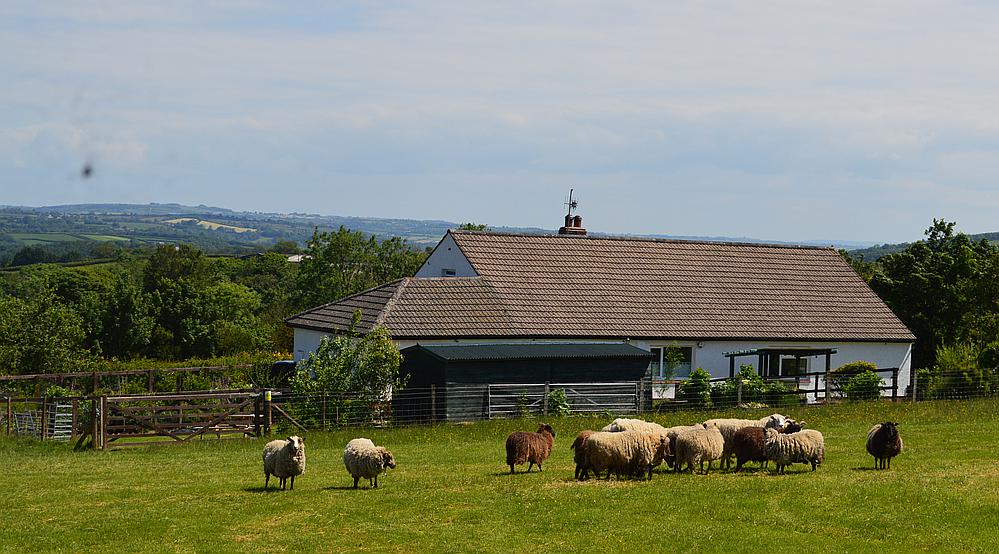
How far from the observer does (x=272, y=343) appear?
63.8 metres

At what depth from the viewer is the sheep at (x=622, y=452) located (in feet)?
62.1

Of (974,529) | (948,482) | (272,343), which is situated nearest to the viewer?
(974,529)

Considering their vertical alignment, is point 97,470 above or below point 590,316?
below

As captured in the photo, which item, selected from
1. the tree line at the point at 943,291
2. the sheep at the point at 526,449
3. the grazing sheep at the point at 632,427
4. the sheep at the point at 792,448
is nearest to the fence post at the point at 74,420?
the sheep at the point at 526,449

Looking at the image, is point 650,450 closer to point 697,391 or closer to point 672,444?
point 672,444

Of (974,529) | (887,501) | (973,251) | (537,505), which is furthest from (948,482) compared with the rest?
(973,251)

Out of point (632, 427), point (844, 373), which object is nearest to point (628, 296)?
point (844, 373)

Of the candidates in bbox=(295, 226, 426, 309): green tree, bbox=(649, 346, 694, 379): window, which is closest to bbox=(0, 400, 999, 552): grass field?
bbox=(649, 346, 694, 379): window

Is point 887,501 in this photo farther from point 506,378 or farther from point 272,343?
point 272,343

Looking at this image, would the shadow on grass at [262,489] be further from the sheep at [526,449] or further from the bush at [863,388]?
the bush at [863,388]

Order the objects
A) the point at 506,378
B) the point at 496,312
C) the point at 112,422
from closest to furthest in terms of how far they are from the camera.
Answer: the point at 112,422
the point at 506,378
the point at 496,312

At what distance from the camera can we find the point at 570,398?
33.7m

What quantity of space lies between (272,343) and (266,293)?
35.7 metres

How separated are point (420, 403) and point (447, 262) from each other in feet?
37.9
